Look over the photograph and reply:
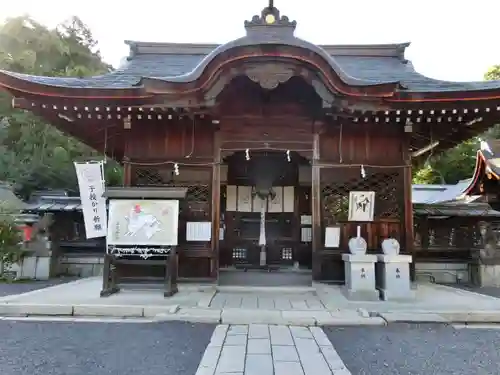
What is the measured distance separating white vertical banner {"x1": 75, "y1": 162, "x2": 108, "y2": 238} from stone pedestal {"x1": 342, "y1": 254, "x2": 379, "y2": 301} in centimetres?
453

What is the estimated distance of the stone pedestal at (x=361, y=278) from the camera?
5.86m

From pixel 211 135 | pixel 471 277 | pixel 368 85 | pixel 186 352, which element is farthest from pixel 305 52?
pixel 471 277

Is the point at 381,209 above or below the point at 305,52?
below

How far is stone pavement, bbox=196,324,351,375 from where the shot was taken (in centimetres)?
315

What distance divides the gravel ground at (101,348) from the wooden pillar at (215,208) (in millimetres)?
2228

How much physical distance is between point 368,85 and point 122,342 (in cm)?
508

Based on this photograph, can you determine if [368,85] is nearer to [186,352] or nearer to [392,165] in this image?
[392,165]

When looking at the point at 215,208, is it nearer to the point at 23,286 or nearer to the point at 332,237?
the point at 332,237

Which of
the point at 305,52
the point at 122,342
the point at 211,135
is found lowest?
the point at 122,342


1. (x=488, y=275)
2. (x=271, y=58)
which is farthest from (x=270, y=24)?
(x=488, y=275)

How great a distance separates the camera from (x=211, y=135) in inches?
281

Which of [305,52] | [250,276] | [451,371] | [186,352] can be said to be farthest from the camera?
[250,276]

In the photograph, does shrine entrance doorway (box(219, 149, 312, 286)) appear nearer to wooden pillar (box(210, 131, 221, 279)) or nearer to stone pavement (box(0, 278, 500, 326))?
wooden pillar (box(210, 131, 221, 279))

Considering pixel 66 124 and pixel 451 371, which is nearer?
pixel 451 371
